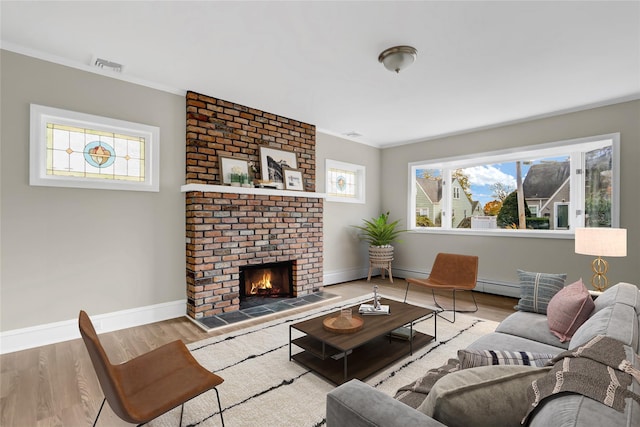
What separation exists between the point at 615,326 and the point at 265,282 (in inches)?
150

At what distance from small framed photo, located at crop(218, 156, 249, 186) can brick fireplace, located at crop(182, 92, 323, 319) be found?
0.22ft

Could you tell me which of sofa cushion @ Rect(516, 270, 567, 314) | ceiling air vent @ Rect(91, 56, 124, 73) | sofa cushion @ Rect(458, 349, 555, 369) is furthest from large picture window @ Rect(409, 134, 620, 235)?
ceiling air vent @ Rect(91, 56, 124, 73)

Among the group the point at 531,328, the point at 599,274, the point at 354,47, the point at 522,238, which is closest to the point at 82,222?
the point at 354,47

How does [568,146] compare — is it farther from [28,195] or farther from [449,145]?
[28,195]

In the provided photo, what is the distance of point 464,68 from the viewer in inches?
118

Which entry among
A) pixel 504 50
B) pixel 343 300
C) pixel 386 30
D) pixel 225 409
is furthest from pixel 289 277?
pixel 504 50

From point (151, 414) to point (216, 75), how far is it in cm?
298

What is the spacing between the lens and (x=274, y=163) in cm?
438

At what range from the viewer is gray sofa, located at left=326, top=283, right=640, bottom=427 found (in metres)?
0.74

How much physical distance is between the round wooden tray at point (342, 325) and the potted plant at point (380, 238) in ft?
9.97

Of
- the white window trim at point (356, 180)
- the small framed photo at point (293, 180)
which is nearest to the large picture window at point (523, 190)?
the white window trim at point (356, 180)

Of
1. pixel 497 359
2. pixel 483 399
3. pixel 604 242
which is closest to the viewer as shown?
pixel 483 399

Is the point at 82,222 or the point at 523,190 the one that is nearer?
the point at 82,222

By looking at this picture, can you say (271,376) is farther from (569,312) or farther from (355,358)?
(569,312)
